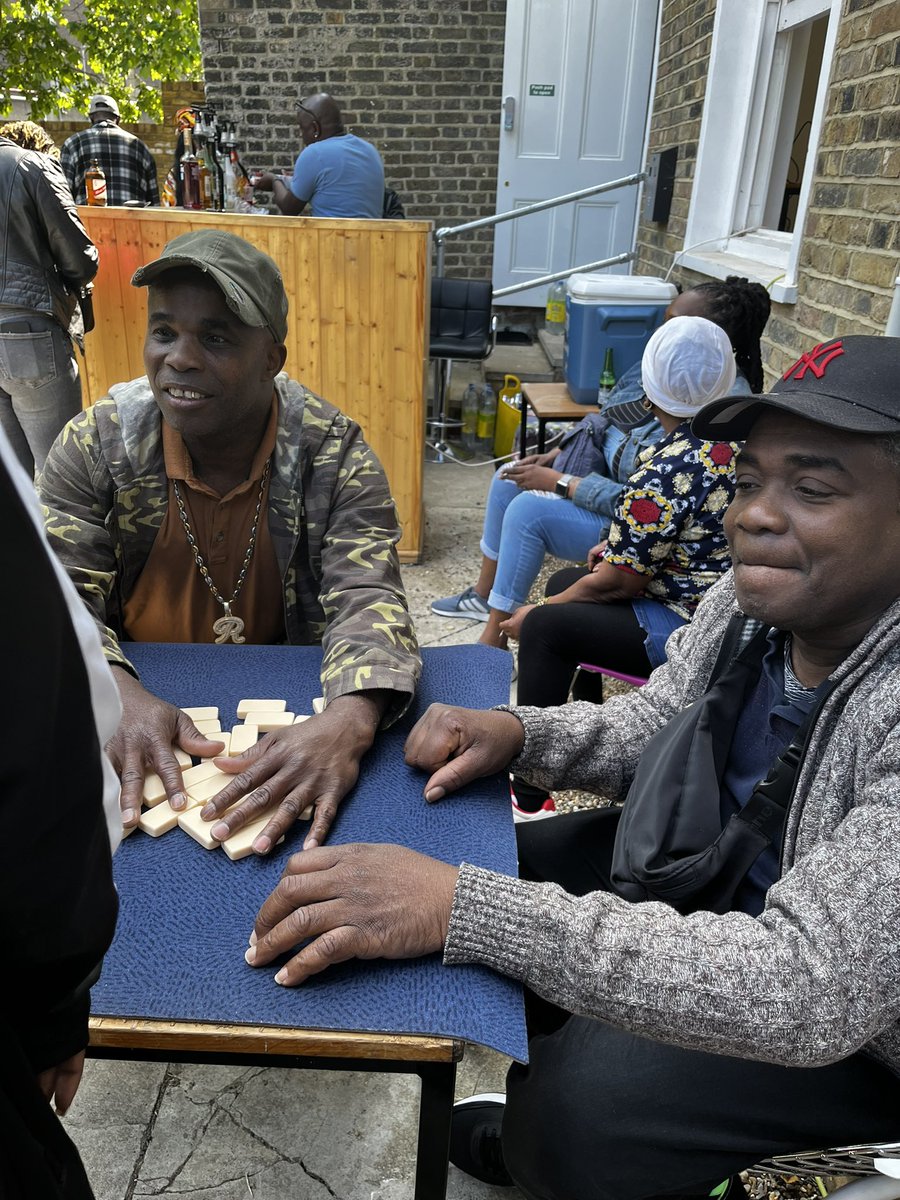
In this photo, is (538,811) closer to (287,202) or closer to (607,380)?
(607,380)

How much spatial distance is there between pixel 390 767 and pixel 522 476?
232 cm

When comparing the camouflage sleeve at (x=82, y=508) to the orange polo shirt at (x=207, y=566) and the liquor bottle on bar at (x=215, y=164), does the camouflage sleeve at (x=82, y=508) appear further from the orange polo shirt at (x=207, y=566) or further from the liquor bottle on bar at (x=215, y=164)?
the liquor bottle on bar at (x=215, y=164)

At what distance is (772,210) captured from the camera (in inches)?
200

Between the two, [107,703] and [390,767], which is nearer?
[107,703]

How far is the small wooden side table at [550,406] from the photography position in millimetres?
4137

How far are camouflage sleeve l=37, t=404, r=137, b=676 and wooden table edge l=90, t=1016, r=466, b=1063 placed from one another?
1.04 m

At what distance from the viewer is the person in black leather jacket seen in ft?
12.7

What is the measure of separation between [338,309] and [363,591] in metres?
2.90

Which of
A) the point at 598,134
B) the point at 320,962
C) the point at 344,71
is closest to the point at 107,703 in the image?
the point at 320,962

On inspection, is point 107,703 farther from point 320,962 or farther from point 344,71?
point 344,71

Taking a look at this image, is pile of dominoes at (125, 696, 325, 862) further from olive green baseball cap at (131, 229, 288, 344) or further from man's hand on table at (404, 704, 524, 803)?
olive green baseball cap at (131, 229, 288, 344)

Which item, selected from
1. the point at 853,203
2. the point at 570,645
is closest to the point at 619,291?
the point at 853,203

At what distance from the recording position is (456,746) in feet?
4.68

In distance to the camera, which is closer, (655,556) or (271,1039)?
(271,1039)
